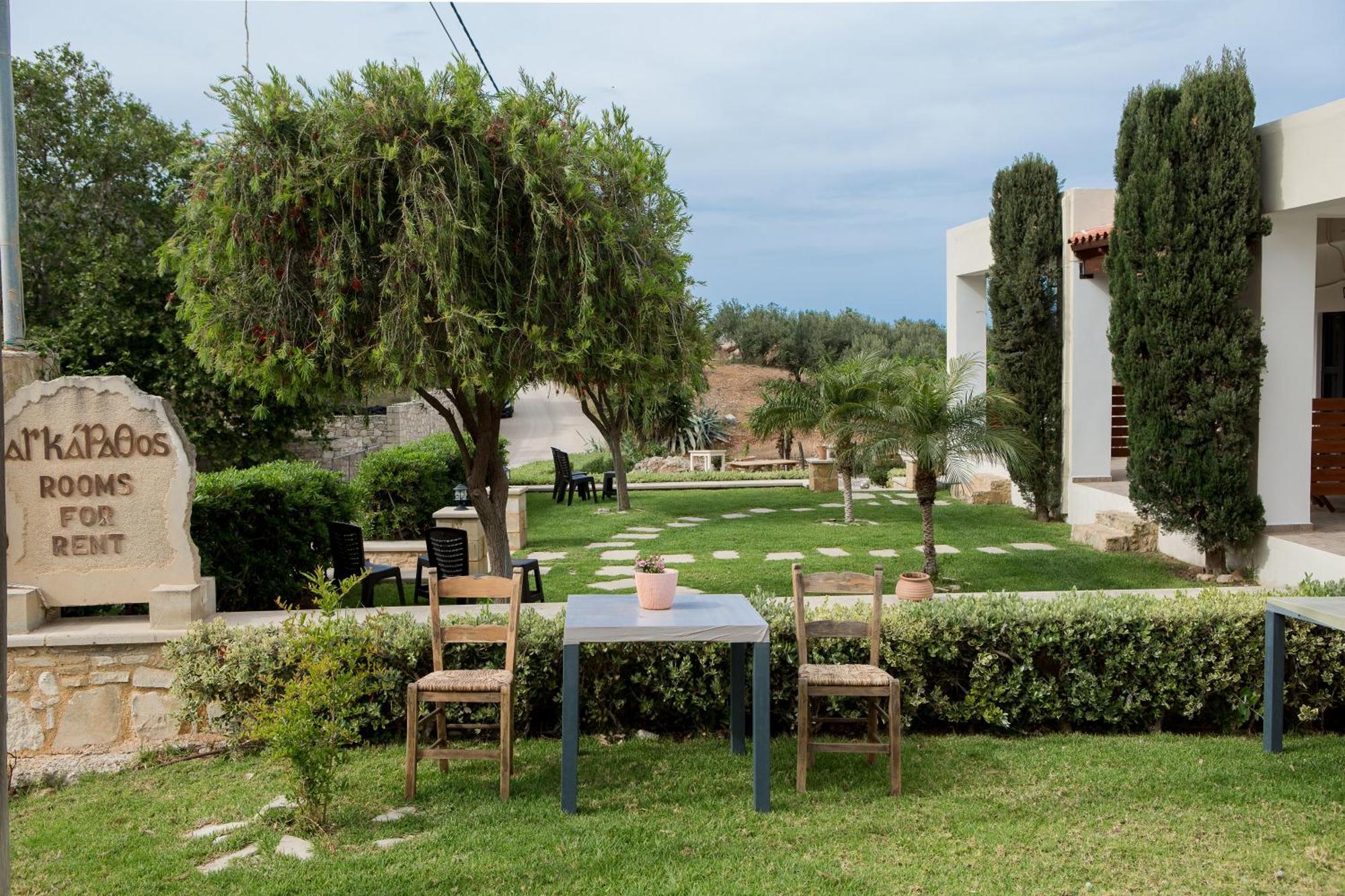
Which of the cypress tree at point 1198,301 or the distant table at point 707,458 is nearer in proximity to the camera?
the cypress tree at point 1198,301

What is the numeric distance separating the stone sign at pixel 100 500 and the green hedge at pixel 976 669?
1.74 feet

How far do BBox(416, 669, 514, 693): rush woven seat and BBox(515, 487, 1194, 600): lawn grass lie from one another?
2366 millimetres

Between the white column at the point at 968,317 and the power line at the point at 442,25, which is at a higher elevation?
A: the power line at the point at 442,25

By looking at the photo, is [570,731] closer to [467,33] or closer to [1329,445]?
[467,33]

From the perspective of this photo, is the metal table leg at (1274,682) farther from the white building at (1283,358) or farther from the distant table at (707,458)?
the distant table at (707,458)

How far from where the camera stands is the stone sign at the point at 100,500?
5.07 meters

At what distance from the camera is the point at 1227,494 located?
8.45m

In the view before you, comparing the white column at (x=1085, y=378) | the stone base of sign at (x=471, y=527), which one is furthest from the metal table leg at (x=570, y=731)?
the white column at (x=1085, y=378)

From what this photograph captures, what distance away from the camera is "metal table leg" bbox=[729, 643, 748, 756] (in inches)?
178

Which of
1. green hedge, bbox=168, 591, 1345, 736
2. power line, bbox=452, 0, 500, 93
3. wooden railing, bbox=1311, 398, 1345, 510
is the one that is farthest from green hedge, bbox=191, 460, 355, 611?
wooden railing, bbox=1311, 398, 1345, 510

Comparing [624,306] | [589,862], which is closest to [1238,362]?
[624,306]

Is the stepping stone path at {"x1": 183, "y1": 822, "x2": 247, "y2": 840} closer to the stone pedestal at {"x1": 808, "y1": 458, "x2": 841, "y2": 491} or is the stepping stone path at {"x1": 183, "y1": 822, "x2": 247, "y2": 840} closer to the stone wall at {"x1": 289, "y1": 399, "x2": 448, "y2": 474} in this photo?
the stone pedestal at {"x1": 808, "y1": 458, "x2": 841, "y2": 491}

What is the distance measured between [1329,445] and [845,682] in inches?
309

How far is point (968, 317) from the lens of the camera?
15.2 meters
